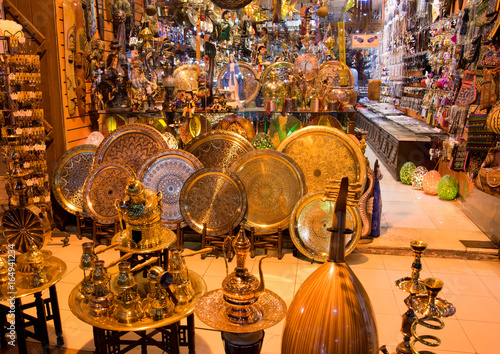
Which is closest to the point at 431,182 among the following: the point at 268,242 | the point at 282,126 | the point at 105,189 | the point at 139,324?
the point at 282,126

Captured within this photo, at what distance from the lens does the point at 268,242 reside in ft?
12.0

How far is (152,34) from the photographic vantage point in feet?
15.4

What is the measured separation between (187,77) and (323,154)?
6.14 ft

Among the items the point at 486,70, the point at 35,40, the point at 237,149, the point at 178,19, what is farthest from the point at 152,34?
the point at 486,70

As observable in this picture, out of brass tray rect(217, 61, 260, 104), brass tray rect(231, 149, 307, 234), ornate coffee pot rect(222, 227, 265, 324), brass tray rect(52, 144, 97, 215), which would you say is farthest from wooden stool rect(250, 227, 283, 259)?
ornate coffee pot rect(222, 227, 265, 324)

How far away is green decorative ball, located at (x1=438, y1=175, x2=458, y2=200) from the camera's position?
517cm

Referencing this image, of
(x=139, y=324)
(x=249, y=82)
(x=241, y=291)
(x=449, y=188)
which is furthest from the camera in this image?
(x=449, y=188)

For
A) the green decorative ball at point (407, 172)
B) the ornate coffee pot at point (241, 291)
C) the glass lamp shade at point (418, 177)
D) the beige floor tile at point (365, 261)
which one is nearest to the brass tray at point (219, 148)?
the beige floor tile at point (365, 261)

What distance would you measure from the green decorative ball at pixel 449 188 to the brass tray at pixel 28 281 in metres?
4.46

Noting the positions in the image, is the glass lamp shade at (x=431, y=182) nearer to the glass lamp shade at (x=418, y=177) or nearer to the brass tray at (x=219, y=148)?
the glass lamp shade at (x=418, y=177)

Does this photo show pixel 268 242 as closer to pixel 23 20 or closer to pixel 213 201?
pixel 213 201

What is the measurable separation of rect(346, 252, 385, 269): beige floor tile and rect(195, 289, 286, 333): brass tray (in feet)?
6.48

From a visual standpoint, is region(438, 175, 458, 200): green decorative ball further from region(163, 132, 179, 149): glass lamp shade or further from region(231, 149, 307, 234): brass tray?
region(163, 132, 179, 149): glass lamp shade

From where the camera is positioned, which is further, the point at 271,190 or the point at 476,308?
the point at 271,190
